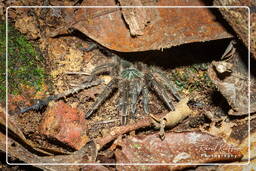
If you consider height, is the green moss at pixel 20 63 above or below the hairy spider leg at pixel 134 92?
above

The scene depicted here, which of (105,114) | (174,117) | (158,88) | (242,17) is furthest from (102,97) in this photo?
(242,17)

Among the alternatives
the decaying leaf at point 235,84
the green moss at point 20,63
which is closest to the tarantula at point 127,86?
the green moss at point 20,63

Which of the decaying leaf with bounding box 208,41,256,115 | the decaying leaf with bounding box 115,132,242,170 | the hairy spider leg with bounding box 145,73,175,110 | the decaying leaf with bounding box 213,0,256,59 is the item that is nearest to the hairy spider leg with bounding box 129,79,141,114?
the hairy spider leg with bounding box 145,73,175,110

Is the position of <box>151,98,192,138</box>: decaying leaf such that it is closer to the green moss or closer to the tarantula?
the tarantula

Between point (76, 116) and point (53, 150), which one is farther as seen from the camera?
point (76, 116)

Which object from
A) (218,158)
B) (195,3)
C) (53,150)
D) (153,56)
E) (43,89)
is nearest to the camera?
(218,158)

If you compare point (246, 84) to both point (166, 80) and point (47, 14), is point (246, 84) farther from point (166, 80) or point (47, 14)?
point (47, 14)

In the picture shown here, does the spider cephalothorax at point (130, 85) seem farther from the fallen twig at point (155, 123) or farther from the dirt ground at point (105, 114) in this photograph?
the fallen twig at point (155, 123)

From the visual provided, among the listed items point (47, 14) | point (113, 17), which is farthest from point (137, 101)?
point (47, 14)
